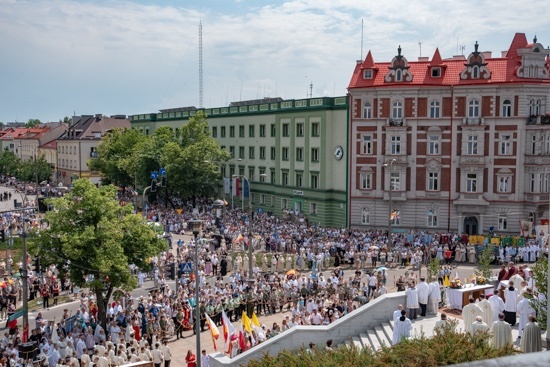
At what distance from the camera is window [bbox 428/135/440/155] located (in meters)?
50.2

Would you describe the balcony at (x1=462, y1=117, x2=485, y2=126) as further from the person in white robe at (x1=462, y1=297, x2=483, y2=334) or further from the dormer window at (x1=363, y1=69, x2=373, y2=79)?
the person in white robe at (x1=462, y1=297, x2=483, y2=334)

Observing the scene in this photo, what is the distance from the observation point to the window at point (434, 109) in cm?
5009

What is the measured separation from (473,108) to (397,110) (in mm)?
5847

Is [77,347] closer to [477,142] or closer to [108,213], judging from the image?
[108,213]

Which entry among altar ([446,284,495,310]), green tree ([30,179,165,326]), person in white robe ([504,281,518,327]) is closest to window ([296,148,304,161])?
green tree ([30,179,165,326])

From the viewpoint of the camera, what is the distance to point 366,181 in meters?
52.8

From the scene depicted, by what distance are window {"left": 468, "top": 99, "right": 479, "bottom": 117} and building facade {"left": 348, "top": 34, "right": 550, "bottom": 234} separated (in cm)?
7

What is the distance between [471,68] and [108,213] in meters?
33.0

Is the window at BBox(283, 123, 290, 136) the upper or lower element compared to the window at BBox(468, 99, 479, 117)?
lower

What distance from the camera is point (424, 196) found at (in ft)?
166

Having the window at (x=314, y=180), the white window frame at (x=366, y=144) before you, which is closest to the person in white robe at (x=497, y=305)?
the white window frame at (x=366, y=144)

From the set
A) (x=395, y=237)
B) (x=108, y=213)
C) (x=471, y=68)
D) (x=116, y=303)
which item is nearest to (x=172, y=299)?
(x=116, y=303)

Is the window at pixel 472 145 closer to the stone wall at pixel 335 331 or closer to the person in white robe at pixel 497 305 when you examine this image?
the stone wall at pixel 335 331

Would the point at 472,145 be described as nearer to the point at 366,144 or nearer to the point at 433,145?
the point at 433,145
